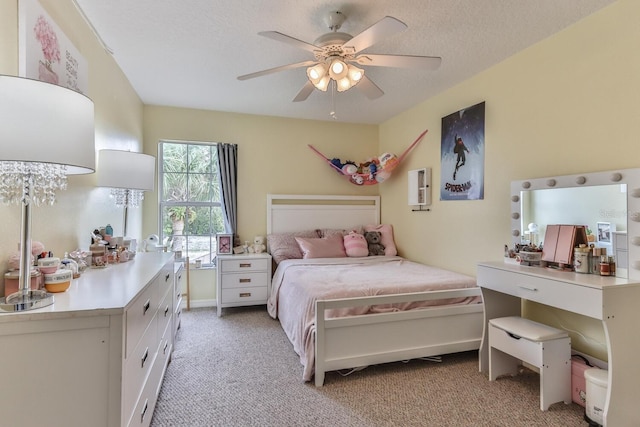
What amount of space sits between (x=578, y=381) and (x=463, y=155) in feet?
6.52

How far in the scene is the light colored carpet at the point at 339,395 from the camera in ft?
6.08

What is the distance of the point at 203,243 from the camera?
163 inches

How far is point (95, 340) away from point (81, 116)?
774 mm

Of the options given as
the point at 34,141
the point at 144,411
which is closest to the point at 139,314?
the point at 144,411

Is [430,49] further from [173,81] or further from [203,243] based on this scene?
[203,243]

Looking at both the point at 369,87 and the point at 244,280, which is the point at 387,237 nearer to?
the point at 244,280

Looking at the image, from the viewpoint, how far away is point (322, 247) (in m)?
3.94

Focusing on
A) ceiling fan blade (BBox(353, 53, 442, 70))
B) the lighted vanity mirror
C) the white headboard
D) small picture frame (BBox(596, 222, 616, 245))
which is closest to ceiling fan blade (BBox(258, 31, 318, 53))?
ceiling fan blade (BBox(353, 53, 442, 70))

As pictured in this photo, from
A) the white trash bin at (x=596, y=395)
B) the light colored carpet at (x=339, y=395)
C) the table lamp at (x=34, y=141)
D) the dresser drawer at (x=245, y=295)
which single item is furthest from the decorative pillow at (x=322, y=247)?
the table lamp at (x=34, y=141)

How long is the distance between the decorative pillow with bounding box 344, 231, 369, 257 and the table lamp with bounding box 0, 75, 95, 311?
10.2 ft

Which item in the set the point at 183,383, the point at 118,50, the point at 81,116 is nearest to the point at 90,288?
the point at 81,116

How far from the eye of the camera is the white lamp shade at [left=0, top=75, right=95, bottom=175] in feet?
3.22

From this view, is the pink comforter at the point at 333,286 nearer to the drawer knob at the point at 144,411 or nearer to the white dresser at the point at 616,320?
the white dresser at the point at 616,320

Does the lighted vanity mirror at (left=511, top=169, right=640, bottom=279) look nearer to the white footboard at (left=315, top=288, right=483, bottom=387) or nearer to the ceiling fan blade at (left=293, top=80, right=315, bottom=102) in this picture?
the white footboard at (left=315, top=288, right=483, bottom=387)
